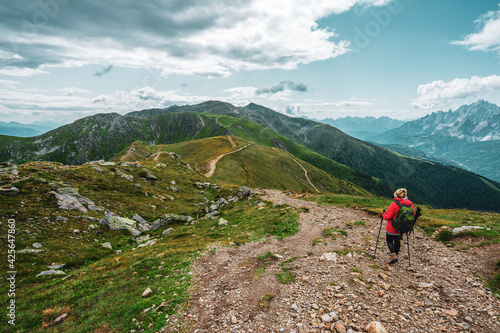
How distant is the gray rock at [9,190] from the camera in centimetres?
2517

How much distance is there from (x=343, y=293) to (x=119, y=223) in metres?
30.0

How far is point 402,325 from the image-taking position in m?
8.16

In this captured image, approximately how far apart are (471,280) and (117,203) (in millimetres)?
41534

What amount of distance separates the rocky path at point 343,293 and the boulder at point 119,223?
1820 centimetres

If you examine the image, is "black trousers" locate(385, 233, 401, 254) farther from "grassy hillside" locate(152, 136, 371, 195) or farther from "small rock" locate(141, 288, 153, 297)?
"grassy hillside" locate(152, 136, 371, 195)

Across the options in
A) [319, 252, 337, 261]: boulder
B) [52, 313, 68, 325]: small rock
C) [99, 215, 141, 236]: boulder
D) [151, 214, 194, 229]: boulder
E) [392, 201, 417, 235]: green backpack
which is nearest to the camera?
[52, 313, 68, 325]: small rock

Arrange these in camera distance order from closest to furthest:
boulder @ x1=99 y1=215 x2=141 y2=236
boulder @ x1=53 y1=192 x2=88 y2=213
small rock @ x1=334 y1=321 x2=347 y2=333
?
small rock @ x1=334 y1=321 x2=347 y2=333 < boulder @ x1=53 y1=192 x2=88 y2=213 < boulder @ x1=99 y1=215 x2=141 y2=236

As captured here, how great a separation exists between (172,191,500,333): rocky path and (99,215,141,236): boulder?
716 inches

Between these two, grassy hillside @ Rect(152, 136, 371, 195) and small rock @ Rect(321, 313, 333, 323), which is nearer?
small rock @ Rect(321, 313, 333, 323)

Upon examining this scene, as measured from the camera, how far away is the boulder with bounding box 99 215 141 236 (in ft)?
93.2

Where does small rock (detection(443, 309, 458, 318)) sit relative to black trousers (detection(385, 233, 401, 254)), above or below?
below

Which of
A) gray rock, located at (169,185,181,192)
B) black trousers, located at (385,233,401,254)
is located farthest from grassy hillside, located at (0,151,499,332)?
black trousers, located at (385,233,401,254)

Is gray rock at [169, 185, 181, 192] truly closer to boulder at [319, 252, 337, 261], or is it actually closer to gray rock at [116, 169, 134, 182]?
gray rock at [116, 169, 134, 182]

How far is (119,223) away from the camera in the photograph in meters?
29.2
